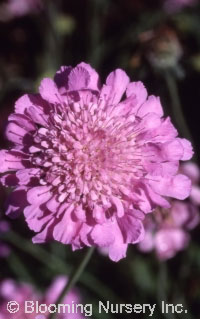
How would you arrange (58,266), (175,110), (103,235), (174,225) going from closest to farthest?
(103,235)
(174,225)
(58,266)
(175,110)

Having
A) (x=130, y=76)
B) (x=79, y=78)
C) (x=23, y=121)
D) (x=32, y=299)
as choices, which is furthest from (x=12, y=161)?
(x=130, y=76)

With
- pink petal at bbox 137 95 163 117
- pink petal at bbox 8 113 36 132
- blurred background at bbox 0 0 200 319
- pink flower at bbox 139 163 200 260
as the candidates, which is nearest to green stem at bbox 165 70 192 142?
blurred background at bbox 0 0 200 319

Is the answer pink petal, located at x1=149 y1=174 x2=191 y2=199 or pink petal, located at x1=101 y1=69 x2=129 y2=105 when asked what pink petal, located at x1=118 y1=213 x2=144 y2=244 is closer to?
pink petal, located at x1=149 y1=174 x2=191 y2=199

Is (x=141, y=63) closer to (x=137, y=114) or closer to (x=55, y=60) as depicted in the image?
(x=137, y=114)

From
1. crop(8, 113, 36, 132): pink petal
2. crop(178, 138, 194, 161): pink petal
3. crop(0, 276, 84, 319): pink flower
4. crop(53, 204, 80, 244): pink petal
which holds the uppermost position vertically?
crop(8, 113, 36, 132): pink petal

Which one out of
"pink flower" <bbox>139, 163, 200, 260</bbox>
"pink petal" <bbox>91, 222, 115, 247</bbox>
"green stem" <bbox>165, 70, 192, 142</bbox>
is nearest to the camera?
"pink petal" <bbox>91, 222, 115, 247</bbox>

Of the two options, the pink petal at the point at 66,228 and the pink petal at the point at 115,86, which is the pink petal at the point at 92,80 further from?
the pink petal at the point at 66,228

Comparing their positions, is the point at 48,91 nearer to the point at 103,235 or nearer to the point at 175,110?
the point at 103,235

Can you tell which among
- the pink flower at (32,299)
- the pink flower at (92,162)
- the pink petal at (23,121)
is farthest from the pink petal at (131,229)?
the pink flower at (32,299)
